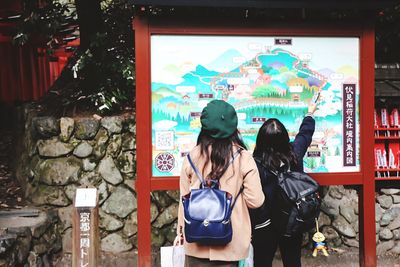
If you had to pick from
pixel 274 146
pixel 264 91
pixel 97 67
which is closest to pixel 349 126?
Result: pixel 264 91

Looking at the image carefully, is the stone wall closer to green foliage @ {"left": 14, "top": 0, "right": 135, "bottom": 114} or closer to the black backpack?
green foliage @ {"left": 14, "top": 0, "right": 135, "bottom": 114}

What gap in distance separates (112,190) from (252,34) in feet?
9.93

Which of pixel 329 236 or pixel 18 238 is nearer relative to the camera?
pixel 18 238

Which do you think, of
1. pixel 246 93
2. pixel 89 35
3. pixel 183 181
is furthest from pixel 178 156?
pixel 89 35

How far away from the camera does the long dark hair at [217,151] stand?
145 inches

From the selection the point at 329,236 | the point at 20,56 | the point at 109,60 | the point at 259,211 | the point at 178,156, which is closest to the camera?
the point at 259,211

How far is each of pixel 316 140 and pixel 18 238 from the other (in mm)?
3560

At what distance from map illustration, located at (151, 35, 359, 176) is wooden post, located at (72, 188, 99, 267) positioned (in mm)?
1149

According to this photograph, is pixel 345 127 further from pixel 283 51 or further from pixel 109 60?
pixel 109 60

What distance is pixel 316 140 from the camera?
560 centimetres

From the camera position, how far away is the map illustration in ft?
17.6

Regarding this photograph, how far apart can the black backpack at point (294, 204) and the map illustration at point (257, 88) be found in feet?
3.46

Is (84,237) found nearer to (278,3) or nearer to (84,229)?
(84,229)

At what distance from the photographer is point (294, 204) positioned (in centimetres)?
450
